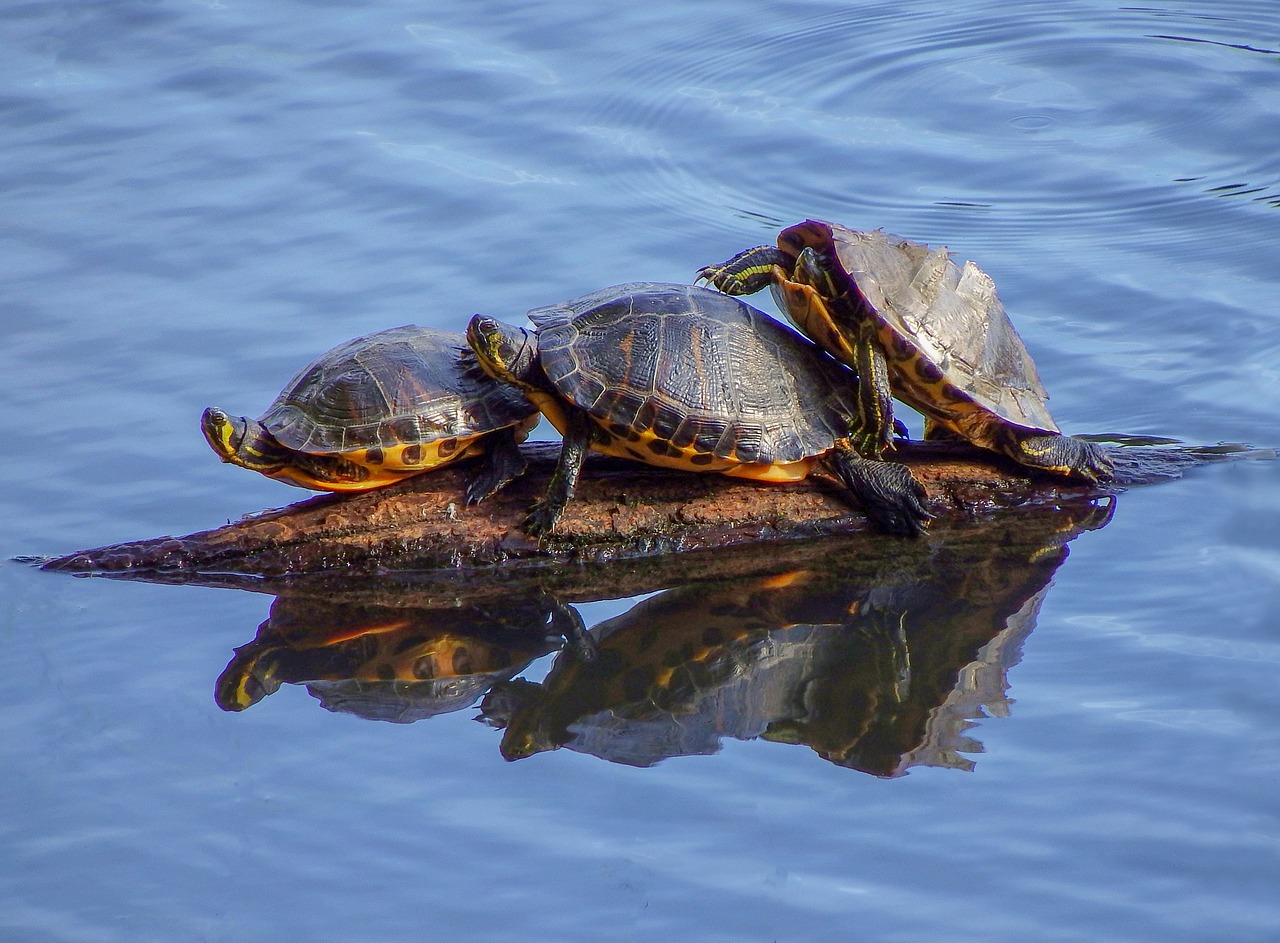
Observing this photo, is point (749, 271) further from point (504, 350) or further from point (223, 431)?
point (223, 431)

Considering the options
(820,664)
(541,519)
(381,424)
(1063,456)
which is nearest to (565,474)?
(541,519)

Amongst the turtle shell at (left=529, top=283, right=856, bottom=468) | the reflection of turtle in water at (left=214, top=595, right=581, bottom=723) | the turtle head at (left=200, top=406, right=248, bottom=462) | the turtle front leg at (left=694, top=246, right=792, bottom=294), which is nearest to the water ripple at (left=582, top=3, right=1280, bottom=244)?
the turtle front leg at (left=694, top=246, right=792, bottom=294)

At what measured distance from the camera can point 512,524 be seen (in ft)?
19.7

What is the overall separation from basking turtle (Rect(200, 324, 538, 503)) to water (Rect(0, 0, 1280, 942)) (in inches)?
26.9

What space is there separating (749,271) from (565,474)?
1.26m

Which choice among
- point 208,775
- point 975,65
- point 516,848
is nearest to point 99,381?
point 208,775

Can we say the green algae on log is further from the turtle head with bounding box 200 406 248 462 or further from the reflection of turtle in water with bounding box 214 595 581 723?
the turtle head with bounding box 200 406 248 462

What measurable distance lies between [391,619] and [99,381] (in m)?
2.99

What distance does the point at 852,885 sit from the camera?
456cm

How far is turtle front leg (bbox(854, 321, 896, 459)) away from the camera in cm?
595

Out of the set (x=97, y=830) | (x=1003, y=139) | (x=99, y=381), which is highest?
(x=1003, y=139)

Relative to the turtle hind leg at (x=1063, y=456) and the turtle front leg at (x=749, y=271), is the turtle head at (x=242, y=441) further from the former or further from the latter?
the turtle hind leg at (x=1063, y=456)

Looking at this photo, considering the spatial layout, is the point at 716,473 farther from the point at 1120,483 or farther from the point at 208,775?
the point at 208,775

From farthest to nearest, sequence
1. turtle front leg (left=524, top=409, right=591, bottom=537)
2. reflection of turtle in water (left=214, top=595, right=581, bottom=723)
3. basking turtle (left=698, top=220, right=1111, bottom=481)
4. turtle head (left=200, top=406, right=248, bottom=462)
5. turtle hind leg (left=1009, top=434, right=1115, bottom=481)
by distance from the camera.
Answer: turtle hind leg (left=1009, top=434, right=1115, bottom=481), basking turtle (left=698, top=220, right=1111, bottom=481), turtle front leg (left=524, top=409, right=591, bottom=537), turtle head (left=200, top=406, right=248, bottom=462), reflection of turtle in water (left=214, top=595, right=581, bottom=723)
